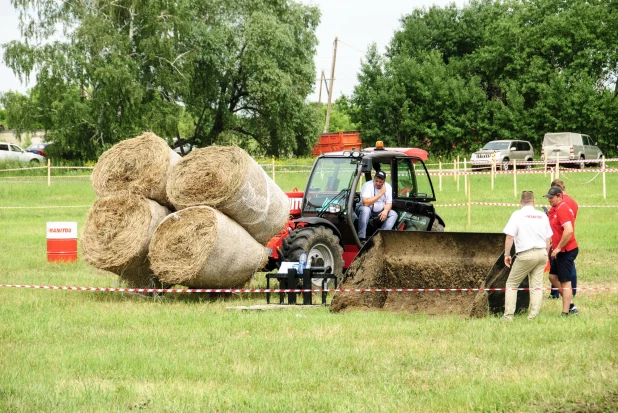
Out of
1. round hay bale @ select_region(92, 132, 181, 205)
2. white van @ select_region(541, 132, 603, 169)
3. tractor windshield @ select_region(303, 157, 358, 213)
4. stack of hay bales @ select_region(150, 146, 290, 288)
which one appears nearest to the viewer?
stack of hay bales @ select_region(150, 146, 290, 288)

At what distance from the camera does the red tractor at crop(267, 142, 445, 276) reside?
12781mm

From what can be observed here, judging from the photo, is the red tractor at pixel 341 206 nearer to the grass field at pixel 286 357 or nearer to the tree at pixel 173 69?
the grass field at pixel 286 357

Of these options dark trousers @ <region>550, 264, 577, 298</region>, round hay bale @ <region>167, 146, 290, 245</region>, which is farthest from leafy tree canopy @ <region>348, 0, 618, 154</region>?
round hay bale @ <region>167, 146, 290, 245</region>

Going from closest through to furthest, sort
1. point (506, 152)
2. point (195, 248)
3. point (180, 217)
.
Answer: point (195, 248) < point (180, 217) < point (506, 152)

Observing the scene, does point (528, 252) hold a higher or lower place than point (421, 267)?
higher

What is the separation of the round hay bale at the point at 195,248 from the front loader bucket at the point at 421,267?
151 cm

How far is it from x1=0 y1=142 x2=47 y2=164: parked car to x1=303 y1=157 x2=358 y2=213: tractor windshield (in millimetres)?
39152

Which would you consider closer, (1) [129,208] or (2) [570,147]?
(1) [129,208]

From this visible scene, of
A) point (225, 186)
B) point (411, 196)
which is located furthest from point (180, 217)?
point (411, 196)

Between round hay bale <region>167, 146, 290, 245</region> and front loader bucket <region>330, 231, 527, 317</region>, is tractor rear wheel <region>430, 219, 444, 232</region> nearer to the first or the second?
front loader bucket <region>330, 231, 527, 317</region>

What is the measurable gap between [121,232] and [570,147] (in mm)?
37630

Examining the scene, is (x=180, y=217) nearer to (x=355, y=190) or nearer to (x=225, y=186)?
(x=225, y=186)

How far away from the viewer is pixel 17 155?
174ft

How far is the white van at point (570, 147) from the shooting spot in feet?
151
